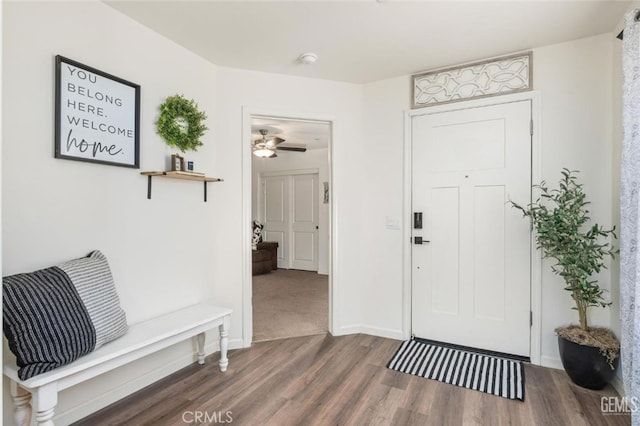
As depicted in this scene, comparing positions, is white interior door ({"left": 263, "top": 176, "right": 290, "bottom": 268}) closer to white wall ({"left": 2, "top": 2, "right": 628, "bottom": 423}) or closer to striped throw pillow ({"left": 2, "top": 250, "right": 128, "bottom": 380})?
white wall ({"left": 2, "top": 2, "right": 628, "bottom": 423})

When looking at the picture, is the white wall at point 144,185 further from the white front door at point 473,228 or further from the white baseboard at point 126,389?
the white front door at point 473,228

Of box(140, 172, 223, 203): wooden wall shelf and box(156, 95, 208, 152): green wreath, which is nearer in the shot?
box(140, 172, 223, 203): wooden wall shelf

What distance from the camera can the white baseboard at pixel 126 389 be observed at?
6.36 ft

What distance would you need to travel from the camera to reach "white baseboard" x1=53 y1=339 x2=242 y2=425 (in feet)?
6.36

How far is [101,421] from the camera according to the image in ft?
6.47

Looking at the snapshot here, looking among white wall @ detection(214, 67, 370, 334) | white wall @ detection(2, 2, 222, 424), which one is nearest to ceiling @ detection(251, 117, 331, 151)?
white wall @ detection(214, 67, 370, 334)

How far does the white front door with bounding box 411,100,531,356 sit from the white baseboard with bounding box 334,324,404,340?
167mm

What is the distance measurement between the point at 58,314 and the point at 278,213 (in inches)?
214

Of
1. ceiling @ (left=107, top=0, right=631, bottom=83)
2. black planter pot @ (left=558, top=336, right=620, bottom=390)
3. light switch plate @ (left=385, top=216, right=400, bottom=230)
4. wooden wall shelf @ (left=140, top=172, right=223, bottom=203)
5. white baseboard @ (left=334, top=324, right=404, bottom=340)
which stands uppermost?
ceiling @ (left=107, top=0, right=631, bottom=83)

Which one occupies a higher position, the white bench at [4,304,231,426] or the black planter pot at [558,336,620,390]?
the white bench at [4,304,231,426]

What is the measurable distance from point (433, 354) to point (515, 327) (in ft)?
2.20

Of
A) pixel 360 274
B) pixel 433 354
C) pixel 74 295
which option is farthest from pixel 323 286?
pixel 74 295

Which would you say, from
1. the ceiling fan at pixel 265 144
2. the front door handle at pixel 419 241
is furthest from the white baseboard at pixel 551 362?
the ceiling fan at pixel 265 144

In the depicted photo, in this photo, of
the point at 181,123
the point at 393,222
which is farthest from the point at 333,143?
the point at 181,123
